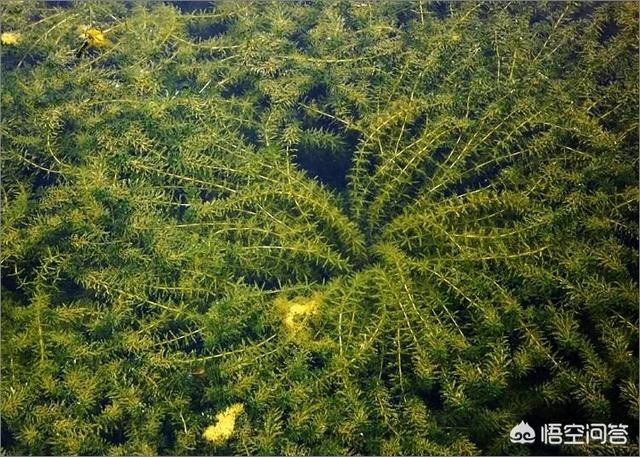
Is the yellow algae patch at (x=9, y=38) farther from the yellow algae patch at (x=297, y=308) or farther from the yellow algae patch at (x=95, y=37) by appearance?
the yellow algae patch at (x=297, y=308)

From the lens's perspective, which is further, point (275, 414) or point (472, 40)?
point (472, 40)

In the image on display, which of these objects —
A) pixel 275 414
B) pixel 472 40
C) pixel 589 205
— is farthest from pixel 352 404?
pixel 472 40

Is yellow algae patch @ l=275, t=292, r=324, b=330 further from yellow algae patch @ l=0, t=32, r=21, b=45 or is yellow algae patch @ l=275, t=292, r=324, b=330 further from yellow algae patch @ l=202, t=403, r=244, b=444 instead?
yellow algae patch @ l=0, t=32, r=21, b=45

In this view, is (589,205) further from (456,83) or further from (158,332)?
(158,332)

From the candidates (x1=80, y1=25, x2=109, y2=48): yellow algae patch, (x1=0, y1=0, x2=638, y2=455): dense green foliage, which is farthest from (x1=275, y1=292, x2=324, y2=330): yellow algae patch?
(x1=80, y1=25, x2=109, y2=48): yellow algae patch

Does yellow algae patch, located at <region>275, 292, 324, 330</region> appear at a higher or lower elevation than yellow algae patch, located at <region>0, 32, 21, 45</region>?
lower

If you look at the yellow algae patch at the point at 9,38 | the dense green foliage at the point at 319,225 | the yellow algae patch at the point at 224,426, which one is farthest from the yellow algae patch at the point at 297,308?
the yellow algae patch at the point at 9,38
